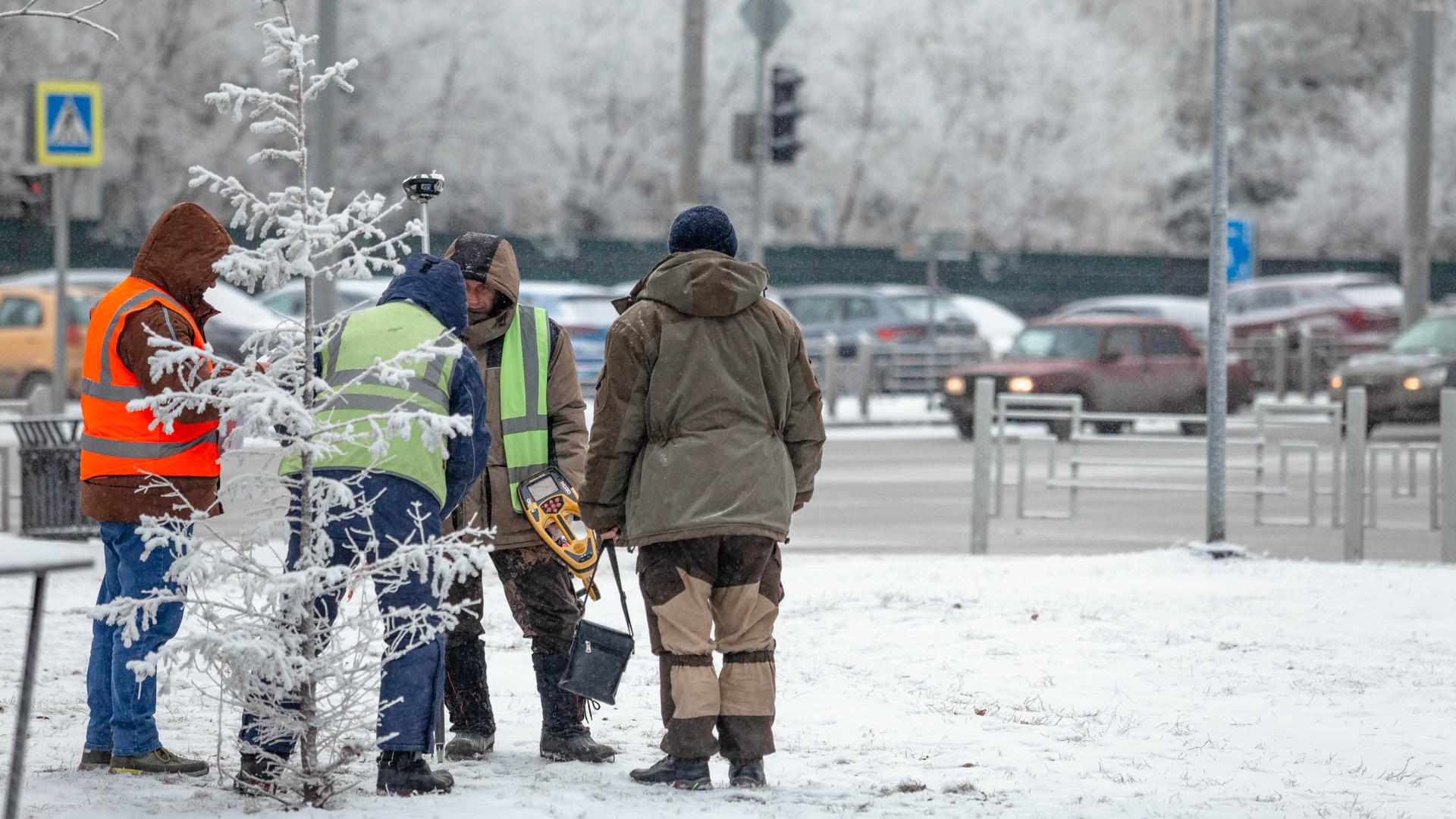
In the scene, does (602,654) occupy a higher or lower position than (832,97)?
lower

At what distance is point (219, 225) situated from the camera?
5902mm

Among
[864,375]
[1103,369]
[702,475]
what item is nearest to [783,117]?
[1103,369]

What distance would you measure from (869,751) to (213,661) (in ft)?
7.57

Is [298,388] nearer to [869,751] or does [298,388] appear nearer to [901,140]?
[869,751]

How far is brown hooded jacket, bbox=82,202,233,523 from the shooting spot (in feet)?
18.8

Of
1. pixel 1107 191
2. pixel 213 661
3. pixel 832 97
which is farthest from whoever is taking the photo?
pixel 1107 191

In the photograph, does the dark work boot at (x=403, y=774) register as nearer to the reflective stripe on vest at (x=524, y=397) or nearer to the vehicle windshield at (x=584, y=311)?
the reflective stripe on vest at (x=524, y=397)

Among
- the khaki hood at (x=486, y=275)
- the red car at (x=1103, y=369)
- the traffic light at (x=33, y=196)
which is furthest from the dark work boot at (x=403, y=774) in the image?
the red car at (x=1103, y=369)

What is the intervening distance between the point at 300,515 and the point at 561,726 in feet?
4.35

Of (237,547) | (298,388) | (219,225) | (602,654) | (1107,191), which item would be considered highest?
(1107,191)

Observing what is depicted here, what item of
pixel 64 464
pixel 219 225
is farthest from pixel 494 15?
pixel 219 225

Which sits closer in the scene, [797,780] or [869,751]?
[797,780]

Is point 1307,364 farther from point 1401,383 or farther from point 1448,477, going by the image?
point 1448,477

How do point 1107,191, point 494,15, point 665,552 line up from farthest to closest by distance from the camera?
point 1107,191
point 494,15
point 665,552
